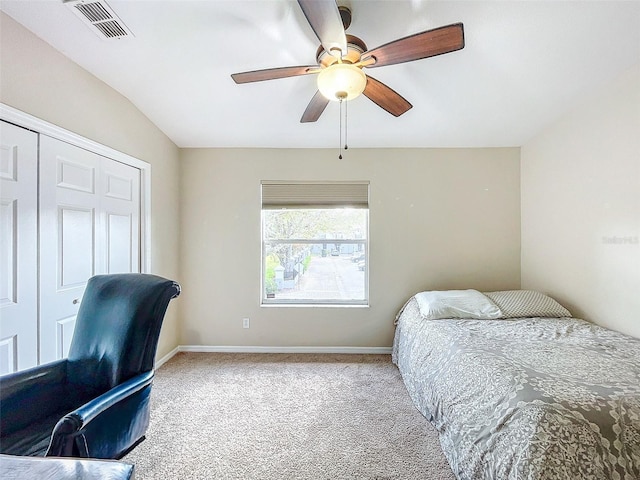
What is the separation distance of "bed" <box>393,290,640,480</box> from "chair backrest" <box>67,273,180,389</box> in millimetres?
1737

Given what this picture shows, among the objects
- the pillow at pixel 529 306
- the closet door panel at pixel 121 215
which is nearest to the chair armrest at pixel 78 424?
the closet door panel at pixel 121 215

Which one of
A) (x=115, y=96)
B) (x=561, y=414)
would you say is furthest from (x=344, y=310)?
(x=115, y=96)

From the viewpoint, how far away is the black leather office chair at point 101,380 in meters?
1.20

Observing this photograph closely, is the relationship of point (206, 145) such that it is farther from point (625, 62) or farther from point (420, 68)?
point (625, 62)

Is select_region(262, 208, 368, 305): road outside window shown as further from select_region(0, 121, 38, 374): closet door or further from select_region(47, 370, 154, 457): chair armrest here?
select_region(47, 370, 154, 457): chair armrest

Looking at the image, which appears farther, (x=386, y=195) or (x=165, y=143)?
(x=386, y=195)

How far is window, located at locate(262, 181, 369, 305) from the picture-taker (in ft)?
10.8

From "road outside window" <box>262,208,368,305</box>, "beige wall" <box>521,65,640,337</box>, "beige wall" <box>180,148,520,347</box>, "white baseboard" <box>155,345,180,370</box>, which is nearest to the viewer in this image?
"beige wall" <box>521,65,640,337</box>

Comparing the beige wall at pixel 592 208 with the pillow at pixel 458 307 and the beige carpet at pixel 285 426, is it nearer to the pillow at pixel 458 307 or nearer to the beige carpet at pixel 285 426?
the pillow at pixel 458 307

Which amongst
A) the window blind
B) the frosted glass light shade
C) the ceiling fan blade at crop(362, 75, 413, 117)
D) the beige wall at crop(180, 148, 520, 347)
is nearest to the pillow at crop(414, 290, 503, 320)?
the beige wall at crop(180, 148, 520, 347)

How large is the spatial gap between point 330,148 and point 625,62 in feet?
7.86

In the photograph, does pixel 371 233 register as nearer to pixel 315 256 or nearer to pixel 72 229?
pixel 315 256

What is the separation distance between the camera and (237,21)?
171 centimetres

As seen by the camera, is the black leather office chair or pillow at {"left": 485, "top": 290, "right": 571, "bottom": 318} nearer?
the black leather office chair
